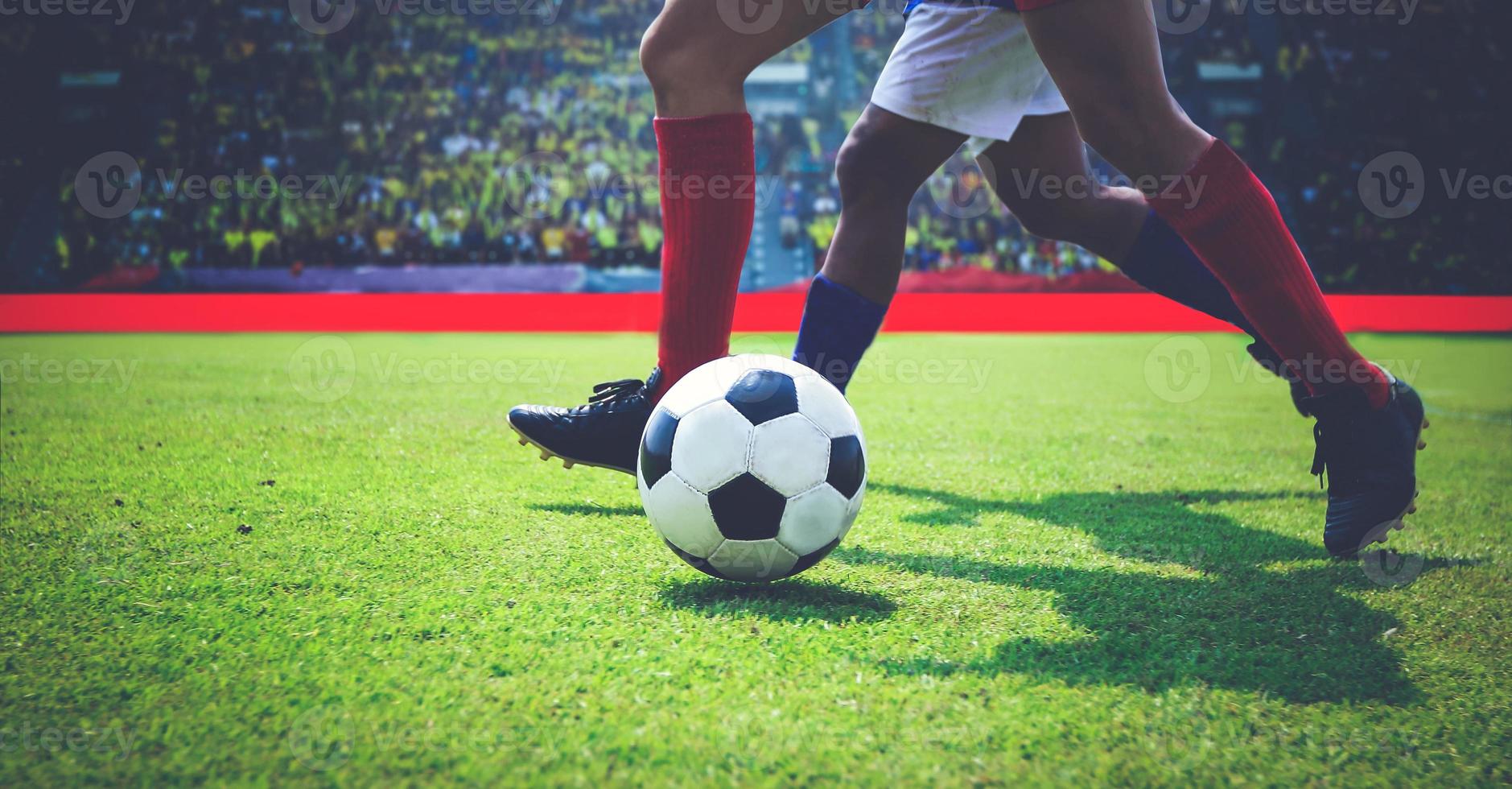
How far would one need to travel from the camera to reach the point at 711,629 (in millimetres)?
1415

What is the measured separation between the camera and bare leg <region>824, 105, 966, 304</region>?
2340 millimetres


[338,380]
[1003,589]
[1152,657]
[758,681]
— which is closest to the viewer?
[758,681]

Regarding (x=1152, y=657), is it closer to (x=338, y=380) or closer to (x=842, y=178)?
(x=842, y=178)

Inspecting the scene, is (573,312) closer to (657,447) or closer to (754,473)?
(657,447)

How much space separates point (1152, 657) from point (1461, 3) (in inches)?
797

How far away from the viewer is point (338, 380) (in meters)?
5.37

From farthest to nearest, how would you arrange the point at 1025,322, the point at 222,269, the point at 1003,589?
the point at 222,269 → the point at 1025,322 → the point at 1003,589

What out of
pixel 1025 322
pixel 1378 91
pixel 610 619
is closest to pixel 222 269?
pixel 1025 322

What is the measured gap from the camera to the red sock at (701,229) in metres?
1.93

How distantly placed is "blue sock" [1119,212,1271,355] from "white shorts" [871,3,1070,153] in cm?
46

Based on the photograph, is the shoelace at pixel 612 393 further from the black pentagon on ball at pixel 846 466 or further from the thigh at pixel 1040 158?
the thigh at pixel 1040 158

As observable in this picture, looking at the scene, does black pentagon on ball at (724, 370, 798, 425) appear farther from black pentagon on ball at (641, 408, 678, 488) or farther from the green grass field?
the green grass field

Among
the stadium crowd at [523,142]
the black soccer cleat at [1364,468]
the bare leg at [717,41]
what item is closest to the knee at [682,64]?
the bare leg at [717,41]

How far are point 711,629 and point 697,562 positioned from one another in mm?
217
